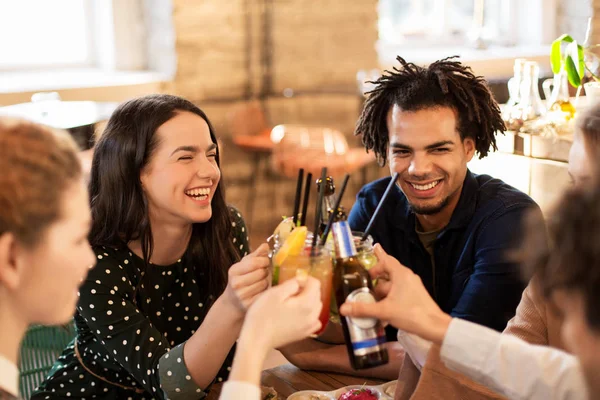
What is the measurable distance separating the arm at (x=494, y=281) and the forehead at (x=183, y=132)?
77 cm

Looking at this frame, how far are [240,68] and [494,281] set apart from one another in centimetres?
320

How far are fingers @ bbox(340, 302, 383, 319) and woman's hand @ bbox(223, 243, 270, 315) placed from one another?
0.30m

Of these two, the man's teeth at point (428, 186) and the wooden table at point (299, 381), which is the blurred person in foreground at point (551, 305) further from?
the man's teeth at point (428, 186)

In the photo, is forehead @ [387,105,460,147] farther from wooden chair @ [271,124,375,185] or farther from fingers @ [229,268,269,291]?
wooden chair @ [271,124,375,185]

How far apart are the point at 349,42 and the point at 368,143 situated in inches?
115

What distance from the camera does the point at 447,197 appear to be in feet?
7.38

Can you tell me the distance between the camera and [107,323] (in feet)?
6.27

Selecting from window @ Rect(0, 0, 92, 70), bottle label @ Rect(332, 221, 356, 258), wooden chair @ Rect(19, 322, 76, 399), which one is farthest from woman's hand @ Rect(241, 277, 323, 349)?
window @ Rect(0, 0, 92, 70)

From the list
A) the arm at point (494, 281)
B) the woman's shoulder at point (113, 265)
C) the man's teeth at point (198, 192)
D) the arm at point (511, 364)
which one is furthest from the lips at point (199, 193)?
the arm at point (511, 364)

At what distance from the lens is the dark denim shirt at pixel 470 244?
2039mm

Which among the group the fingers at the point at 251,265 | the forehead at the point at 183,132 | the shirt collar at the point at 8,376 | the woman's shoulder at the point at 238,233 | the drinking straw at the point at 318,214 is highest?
the forehead at the point at 183,132

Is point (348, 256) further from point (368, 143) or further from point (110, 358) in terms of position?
point (368, 143)

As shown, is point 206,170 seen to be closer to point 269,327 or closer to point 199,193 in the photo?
point 199,193

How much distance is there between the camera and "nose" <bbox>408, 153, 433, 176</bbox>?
2230 mm
